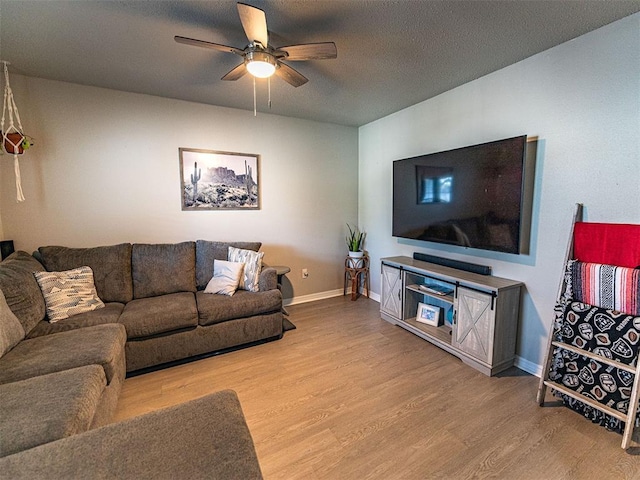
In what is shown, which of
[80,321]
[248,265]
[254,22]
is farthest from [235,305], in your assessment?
[254,22]

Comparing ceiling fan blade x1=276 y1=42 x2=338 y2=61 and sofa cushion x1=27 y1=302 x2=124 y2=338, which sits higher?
ceiling fan blade x1=276 y1=42 x2=338 y2=61

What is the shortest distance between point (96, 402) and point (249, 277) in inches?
65.1

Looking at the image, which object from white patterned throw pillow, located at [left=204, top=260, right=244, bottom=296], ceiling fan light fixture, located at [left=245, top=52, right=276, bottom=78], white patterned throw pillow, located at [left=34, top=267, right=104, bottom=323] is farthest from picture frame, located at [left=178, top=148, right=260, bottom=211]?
ceiling fan light fixture, located at [left=245, top=52, right=276, bottom=78]

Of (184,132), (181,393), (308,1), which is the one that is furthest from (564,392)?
(184,132)

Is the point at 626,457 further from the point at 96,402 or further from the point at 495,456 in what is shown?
the point at 96,402

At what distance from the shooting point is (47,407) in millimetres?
1267

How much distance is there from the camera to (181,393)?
84.5 inches

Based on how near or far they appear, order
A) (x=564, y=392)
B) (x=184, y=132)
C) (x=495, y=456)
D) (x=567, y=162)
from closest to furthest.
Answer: (x=495, y=456) → (x=564, y=392) → (x=567, y=162) → (x=184, y=132)

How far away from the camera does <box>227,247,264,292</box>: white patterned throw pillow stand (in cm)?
299

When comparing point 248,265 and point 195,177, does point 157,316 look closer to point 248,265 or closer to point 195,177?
point 248,265

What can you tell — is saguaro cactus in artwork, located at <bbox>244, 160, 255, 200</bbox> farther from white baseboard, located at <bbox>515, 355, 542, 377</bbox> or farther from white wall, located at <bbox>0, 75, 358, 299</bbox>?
white baseboard, located at <bbox>515, 355, 542, 377</bbox>

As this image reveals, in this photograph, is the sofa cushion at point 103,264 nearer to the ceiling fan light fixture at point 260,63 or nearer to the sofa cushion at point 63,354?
the sofa cushion at point 63,354

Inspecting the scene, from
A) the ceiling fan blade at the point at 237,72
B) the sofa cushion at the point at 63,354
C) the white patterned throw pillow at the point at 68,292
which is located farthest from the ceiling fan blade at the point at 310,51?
the white patterned throw pillow at the point at 68,292

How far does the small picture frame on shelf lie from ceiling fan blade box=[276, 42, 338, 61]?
8.36 feet
